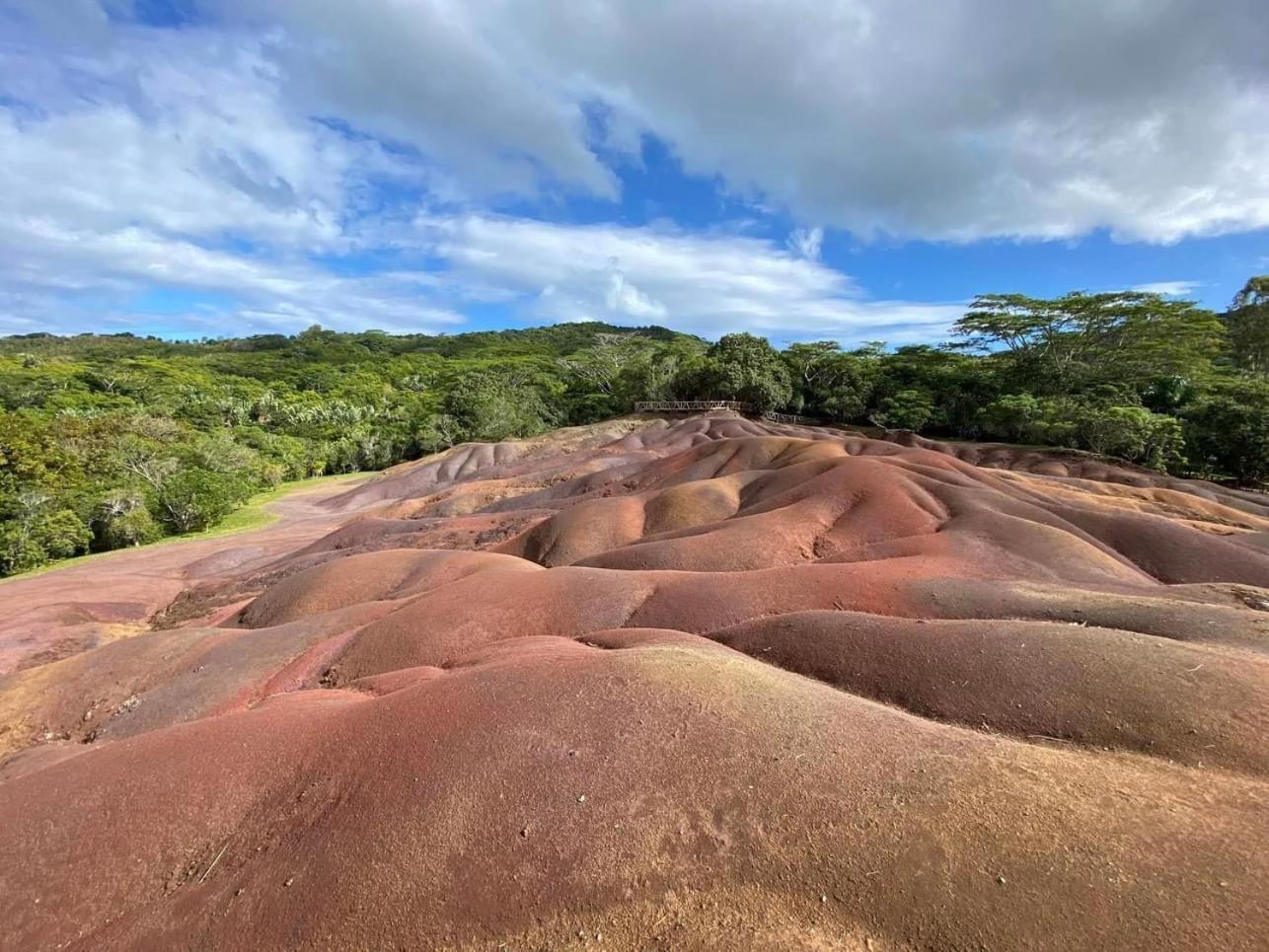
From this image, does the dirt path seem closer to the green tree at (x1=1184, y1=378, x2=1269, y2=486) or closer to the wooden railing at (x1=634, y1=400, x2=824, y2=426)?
the wooden railing at (x1=634, y1=400, x2=824, y2=426)

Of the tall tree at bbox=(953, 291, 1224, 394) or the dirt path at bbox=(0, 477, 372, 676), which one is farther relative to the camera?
the tall tree at bbox=(953, 291, 1224, 394)

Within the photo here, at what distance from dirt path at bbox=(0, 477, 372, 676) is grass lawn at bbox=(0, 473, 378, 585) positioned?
0.85 metres

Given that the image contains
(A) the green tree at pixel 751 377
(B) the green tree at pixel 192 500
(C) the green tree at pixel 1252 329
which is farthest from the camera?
(A) the green tree at pixel 751 377

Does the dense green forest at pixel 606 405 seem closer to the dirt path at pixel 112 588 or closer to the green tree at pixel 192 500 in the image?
the green tree at pixel 192 500

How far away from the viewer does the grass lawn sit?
33369 millimetres

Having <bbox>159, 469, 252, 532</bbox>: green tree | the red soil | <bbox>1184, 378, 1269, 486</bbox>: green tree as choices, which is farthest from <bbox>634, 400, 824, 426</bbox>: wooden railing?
the red soil

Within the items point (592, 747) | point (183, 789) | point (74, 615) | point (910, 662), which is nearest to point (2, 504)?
point (74, 615)

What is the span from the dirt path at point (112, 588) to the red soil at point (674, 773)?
22.6 feet

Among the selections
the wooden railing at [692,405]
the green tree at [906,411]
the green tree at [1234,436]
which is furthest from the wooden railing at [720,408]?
the green tree at [1234,436]

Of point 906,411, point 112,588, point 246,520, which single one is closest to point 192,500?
point 246,520

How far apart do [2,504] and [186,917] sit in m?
39.1

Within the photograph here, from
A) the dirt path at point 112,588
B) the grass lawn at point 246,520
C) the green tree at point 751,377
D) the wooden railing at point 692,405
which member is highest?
the green tree at point 751,377

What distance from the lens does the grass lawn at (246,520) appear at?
3337 centimetres

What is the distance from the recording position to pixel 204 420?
7062 cm
